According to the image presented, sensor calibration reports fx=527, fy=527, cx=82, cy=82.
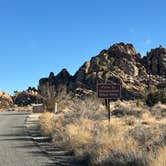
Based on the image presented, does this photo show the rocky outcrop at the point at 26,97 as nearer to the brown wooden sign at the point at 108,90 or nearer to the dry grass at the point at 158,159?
the brown wooden sign at the point at 108,90

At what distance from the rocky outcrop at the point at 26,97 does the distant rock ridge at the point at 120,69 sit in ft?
46.8

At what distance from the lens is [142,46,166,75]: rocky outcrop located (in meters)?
104

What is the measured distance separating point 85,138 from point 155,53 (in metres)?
87.1

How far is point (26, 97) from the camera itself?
130m

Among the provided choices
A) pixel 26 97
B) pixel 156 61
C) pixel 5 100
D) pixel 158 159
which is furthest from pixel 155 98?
pixel 5 100

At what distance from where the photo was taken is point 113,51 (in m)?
109

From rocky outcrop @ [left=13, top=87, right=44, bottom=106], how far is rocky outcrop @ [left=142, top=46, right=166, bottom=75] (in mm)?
30030

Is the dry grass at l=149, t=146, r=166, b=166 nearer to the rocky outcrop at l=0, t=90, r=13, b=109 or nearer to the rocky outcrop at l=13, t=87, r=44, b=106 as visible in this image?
the rocky outcrop at l=13, t=87, r=44, b=106

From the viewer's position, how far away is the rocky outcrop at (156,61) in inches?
4097

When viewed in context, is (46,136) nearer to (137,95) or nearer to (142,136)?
(142,136)

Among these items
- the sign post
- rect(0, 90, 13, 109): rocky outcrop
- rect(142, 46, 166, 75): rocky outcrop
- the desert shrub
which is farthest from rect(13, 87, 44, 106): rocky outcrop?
the sign post

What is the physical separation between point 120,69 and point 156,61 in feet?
24.3

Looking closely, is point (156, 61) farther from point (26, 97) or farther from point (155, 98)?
point (155, 98)

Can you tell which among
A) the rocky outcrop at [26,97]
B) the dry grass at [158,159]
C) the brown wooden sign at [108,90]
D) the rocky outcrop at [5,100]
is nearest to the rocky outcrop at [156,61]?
the rocky outcrop at [26,97]
